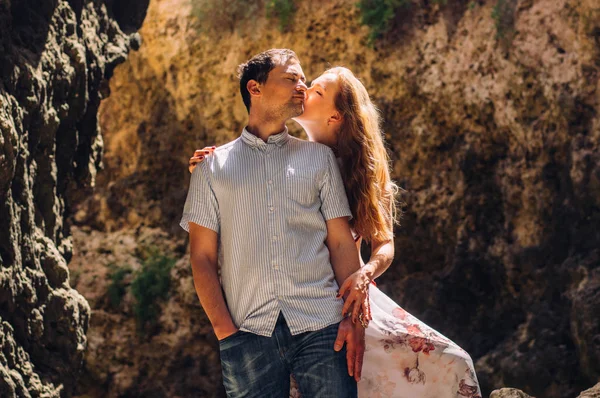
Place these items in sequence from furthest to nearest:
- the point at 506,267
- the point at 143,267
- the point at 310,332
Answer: the point at 143,267 < the point at 506,267 < the point at 310,332

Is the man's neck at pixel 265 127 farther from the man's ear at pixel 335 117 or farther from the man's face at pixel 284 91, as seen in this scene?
the man's ear at pixel 335 117

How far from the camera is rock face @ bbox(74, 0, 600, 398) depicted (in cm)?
632

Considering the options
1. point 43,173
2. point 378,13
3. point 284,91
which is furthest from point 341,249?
point 378,13

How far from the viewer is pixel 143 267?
8.43 metres

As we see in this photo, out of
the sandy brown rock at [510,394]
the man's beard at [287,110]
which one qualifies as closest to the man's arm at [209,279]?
the man's beard at [287,110]

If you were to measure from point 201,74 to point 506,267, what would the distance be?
3.86 meters

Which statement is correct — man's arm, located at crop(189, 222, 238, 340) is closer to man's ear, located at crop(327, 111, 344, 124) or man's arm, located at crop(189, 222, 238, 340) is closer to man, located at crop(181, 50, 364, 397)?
man, located at crop(181, 50, 364, 397)

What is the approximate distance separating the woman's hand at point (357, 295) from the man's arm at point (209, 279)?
39 centimetres

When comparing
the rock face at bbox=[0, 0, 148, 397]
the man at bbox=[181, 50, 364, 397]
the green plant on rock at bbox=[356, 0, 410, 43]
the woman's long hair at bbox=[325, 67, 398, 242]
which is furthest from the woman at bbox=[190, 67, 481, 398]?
the green plant on rock at bbox=[356, 0, 410, 43]

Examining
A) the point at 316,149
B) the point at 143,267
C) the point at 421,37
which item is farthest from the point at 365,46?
the point at 316,149

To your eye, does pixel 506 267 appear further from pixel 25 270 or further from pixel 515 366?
pixel 25 270

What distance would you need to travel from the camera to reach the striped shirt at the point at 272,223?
2686 millimetres

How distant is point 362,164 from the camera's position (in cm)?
306

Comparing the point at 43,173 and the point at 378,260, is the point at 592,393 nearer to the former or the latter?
the point at 378,260
